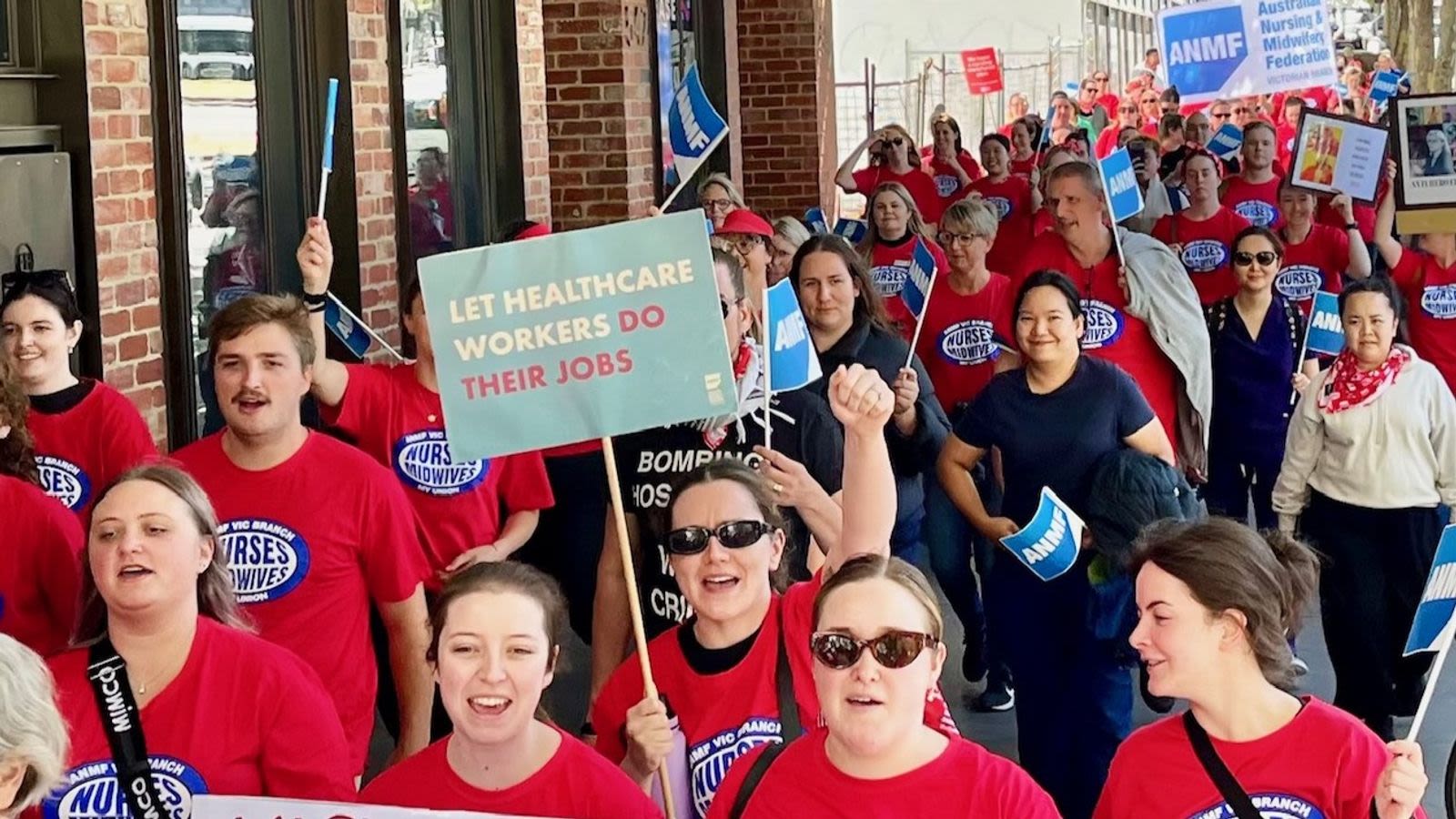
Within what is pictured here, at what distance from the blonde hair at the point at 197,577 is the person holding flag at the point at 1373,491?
4.28m

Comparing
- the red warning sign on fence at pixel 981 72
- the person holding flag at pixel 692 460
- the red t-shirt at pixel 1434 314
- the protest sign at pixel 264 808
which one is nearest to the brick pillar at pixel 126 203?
the person holding flag at pixel 692 460

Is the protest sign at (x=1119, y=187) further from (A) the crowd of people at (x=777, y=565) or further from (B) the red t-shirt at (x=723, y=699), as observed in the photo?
(B) the red t-shirt at (x=723, y=699)

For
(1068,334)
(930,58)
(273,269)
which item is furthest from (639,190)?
(930,58)

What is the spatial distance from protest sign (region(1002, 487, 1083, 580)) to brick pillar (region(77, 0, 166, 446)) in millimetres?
2848

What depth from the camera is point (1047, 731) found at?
249 inches

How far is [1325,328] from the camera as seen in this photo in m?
9.17

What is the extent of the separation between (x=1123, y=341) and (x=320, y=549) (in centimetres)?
394

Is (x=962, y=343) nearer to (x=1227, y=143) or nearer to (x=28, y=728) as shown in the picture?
(x=28, y=728)

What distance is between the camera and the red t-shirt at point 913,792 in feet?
11.5

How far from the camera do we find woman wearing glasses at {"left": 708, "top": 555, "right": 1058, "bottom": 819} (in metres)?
3.51

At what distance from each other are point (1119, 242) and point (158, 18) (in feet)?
11.5

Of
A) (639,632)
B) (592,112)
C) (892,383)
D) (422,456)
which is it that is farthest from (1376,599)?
(592,112)

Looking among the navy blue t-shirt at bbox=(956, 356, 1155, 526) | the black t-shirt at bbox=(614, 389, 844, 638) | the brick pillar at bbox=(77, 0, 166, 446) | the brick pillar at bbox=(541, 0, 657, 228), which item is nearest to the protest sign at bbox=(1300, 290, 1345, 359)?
the navy blue t-shirt at bbox=(956, 356, 1155, 526)

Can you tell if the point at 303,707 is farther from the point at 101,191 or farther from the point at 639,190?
the point at 639,190
